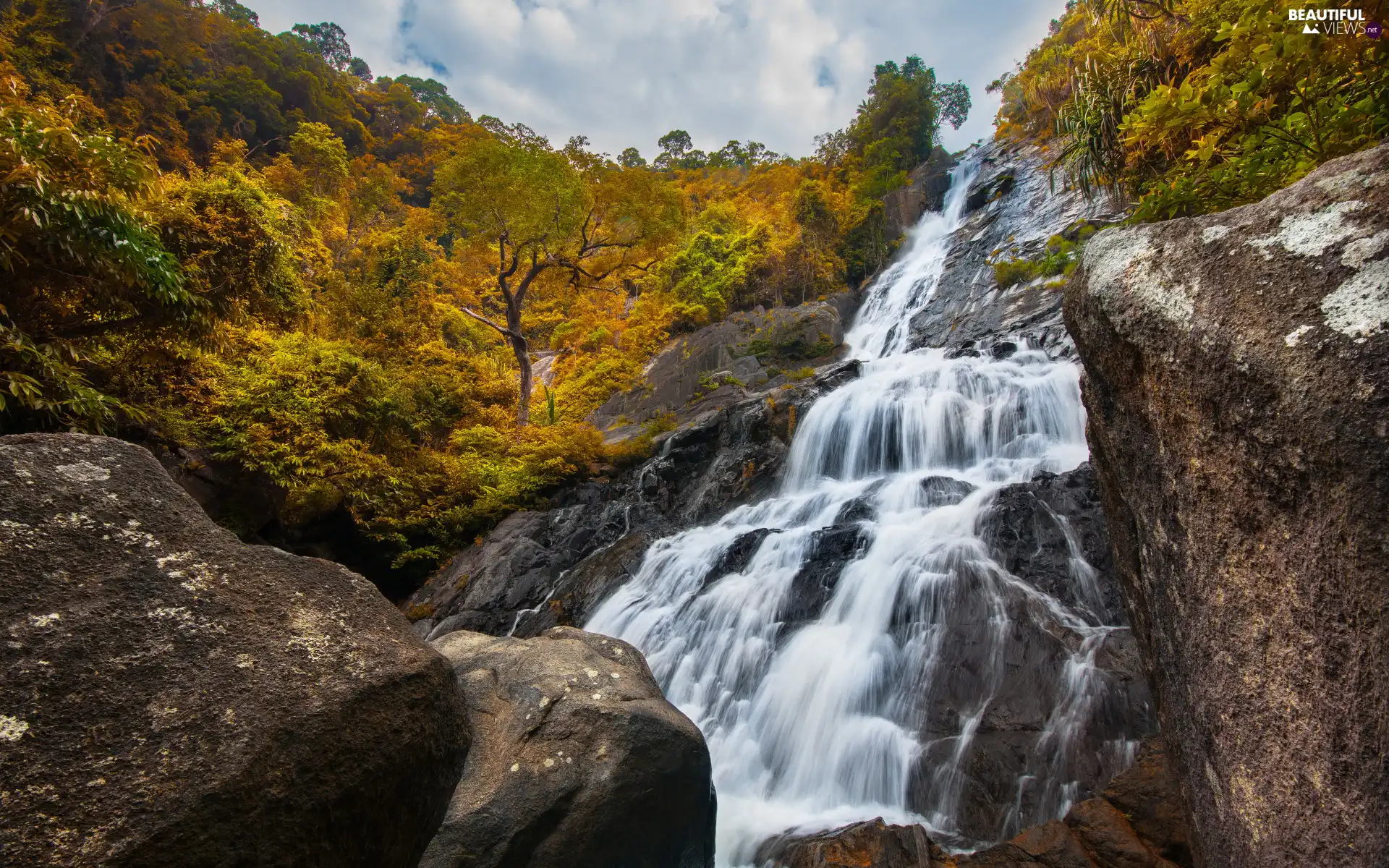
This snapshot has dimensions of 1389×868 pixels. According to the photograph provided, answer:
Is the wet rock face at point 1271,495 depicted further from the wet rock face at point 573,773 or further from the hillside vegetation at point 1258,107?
the wet rock face at point 573,773

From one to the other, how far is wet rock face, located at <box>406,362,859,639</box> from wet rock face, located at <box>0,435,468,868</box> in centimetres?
842

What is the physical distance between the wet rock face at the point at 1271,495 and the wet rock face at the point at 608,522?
28.9ft

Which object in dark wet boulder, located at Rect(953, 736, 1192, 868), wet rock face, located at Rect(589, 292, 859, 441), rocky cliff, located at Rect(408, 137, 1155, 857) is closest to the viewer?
dark wet boulder, located at Rect(953, 736, 1192, 868)

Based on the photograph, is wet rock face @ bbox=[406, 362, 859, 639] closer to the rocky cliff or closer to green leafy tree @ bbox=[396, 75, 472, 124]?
the rocky cliff

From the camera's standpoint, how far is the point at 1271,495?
235 centimetres

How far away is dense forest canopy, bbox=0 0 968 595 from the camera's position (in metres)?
5.79

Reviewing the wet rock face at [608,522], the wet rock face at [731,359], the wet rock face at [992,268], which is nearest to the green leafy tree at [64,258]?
the wet rock face at [608,522]

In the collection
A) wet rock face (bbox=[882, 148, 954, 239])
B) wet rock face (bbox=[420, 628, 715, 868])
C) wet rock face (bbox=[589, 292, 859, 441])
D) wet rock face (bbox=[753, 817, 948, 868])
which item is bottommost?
wet rock face (bbox=[753, 817, 948, 868])

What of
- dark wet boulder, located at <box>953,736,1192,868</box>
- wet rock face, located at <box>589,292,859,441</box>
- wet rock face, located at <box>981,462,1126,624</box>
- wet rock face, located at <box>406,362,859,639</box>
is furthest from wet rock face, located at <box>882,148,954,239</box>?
dark wet boulder, located at <box>953,736,1192,868</box>

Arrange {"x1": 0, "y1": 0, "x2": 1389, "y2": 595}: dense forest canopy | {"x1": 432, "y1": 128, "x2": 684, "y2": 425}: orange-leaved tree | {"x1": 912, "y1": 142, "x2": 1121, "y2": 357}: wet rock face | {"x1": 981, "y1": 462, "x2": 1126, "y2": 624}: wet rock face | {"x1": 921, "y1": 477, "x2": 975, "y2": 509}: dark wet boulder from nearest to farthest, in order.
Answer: {"x1": 0, "y1": 0, "x2": 1389, "y2": 595}: dense forest canopy → {"x1": 981, "y1": 462, "x2": 1126, "y2": 624}: wet rock face → {"x1": 921, "y1": 477, "x2": 975, "y2": 509}: dark wet boulder → {"x1": 912, "y1": 142, "x2": 1121, "y2": 357}: wet rock face → {"x1": 432, "y1": 128, "x2": 684, "y2": 425}: orange-leaved tree

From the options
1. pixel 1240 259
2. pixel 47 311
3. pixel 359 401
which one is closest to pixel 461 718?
pixel 1240 259

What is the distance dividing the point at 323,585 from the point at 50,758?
2.76 ft

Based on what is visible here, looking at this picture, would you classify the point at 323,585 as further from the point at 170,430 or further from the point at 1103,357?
the point at 170,430

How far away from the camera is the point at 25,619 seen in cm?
159
